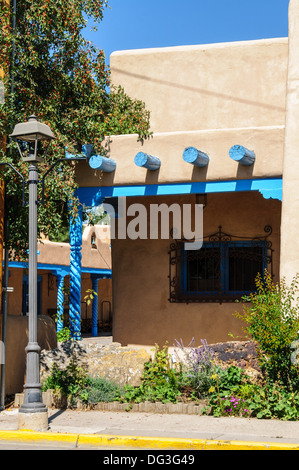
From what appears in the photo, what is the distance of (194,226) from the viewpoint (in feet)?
47.5

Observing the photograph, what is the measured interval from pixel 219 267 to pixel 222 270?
0.34ft

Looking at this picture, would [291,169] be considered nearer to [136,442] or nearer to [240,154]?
[240,154]

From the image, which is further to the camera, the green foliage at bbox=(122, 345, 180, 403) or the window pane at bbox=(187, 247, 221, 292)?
the window pane at bbox=(187, 247, 221, 292)

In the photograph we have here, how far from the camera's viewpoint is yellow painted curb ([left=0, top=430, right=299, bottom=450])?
27.7 feet

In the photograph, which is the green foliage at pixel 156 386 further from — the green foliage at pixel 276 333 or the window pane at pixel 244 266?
the window pane at pixel 244 266

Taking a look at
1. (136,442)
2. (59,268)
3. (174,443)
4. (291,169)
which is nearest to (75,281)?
(291,169)

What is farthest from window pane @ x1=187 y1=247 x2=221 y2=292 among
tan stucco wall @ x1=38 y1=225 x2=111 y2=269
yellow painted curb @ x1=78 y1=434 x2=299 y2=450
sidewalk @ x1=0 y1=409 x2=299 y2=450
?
tan stucco wall @ x1=38 y1=225 x2=111 y2=269

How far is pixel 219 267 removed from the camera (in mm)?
14180

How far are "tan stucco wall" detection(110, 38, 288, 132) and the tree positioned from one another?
5.85 feet

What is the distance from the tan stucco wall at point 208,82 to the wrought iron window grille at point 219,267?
7.78 feet

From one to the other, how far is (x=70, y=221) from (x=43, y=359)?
107 inches

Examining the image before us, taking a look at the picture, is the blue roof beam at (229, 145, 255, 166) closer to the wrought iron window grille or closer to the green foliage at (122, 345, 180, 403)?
the wrought iron window grille

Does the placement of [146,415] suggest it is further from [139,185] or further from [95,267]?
[95,267]

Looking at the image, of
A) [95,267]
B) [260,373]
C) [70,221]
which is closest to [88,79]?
[70,221]
